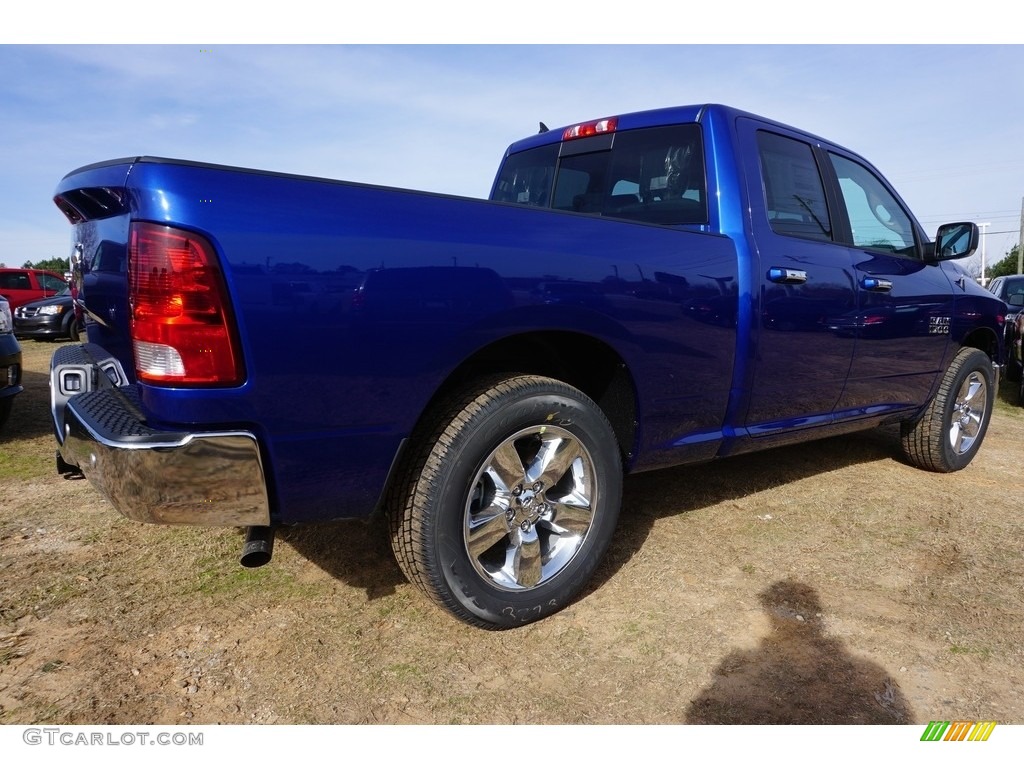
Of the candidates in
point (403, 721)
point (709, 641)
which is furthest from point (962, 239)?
point (403, 721)

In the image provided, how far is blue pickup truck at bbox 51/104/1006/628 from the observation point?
5.66 ft

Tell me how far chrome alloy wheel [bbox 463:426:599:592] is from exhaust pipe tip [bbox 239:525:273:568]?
591mm

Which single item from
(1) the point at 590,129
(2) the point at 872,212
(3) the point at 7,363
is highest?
(1) the point at 590,129

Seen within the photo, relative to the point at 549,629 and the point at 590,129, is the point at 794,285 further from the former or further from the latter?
the point at 549,629

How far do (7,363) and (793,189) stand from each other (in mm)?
5086

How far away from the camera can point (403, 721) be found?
1932mm

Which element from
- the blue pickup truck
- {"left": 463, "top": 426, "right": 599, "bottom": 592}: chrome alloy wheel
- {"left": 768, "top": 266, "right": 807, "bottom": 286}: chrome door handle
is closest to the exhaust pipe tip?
the blue pickup truck

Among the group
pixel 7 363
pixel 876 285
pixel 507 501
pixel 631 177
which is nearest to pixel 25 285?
pixel 7 363

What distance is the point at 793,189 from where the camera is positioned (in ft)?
10.8

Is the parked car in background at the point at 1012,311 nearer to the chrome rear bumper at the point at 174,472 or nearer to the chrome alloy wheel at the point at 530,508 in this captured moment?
the chrome alloy wheel at the point at 530,508

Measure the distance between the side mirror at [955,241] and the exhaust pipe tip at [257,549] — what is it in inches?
155

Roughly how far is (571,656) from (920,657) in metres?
1.17

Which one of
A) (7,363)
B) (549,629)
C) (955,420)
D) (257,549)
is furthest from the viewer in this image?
(7,363)

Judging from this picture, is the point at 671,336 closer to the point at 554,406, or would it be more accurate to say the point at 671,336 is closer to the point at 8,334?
the point at 554,406
